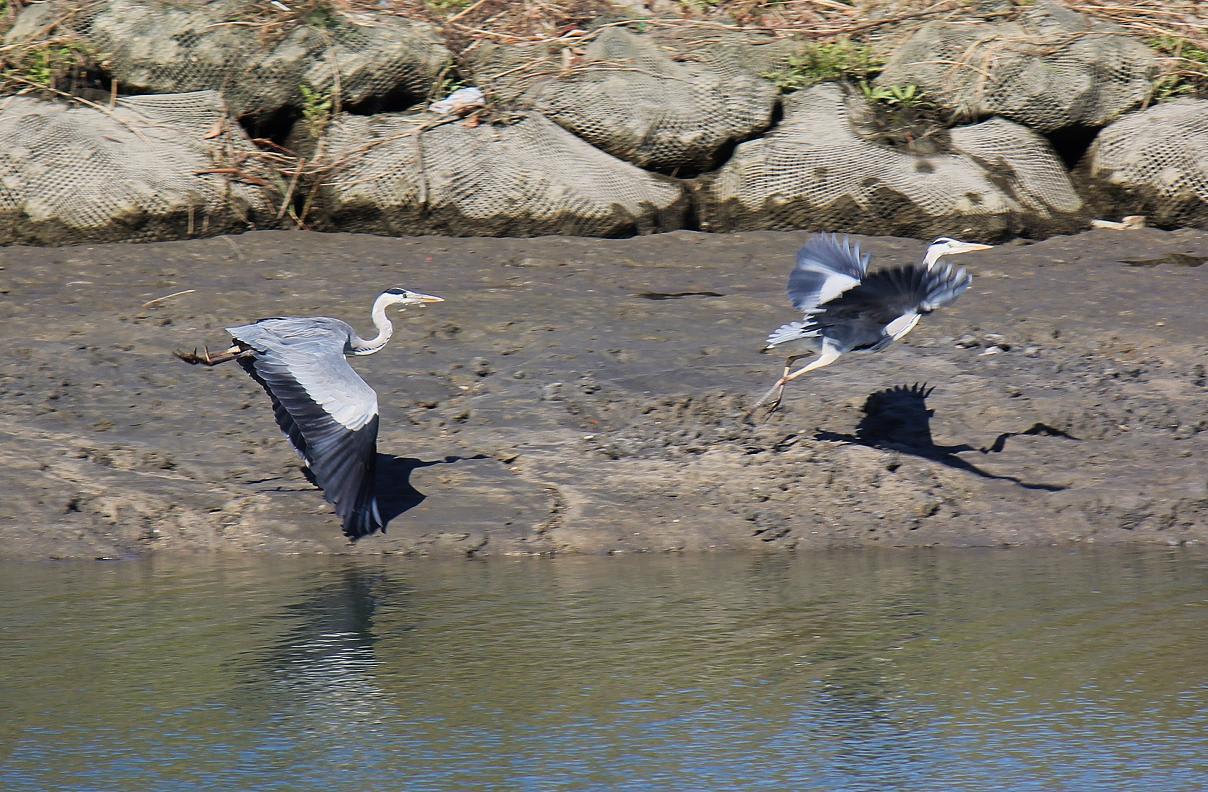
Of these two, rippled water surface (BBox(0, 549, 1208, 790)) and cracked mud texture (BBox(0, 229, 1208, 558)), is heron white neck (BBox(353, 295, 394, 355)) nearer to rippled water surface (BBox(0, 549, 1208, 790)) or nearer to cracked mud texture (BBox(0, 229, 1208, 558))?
cracked mud texture (BBox(0, 229, 1208, 558))

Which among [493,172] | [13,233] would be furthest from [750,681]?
[13,233]

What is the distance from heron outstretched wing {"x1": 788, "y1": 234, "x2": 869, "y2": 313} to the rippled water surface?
3.98ft

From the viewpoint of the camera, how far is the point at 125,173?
30.8 feet

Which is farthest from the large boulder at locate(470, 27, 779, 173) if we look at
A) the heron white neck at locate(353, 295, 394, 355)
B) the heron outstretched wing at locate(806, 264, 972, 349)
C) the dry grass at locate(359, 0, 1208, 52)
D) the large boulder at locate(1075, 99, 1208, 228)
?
the heron outstretched wing at locate(806, 264, 972, 349)

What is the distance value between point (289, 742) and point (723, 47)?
7375 mm

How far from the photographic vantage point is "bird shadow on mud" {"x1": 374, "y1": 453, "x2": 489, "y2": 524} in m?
6.54

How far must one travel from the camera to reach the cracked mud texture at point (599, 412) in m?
6.50

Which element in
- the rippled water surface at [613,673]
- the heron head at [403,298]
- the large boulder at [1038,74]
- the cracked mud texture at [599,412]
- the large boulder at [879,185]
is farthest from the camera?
the large boulder at [1038,74]

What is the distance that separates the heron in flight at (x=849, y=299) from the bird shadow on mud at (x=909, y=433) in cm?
31

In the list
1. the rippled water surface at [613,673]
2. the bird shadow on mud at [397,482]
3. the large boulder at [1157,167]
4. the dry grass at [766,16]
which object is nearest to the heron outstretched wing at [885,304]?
the rippled water surface at [613,673]

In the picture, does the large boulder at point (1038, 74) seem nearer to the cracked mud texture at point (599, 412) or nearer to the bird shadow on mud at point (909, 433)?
the cracked mud texture at point (599, 412)

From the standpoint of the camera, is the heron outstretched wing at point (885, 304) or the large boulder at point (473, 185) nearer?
the heron outstretched wing at point (885, 304)

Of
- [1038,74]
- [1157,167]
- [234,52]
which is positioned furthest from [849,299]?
[234,52]

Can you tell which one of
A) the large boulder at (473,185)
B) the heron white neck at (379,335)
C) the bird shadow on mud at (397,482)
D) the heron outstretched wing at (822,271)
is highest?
the heron outstretched wing at (822,271)
